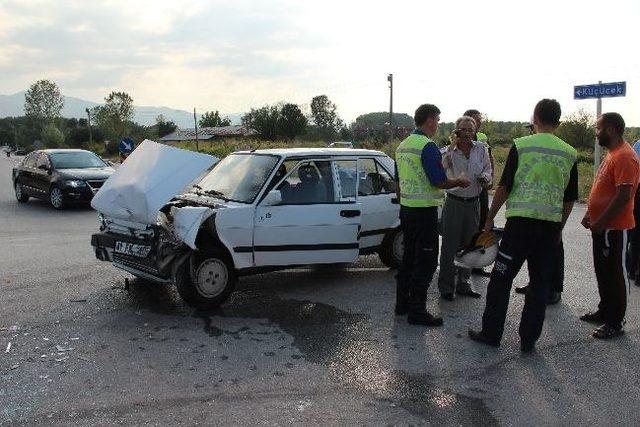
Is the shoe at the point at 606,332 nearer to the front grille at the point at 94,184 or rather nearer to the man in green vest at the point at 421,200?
the man in green vest at the point at 421,200

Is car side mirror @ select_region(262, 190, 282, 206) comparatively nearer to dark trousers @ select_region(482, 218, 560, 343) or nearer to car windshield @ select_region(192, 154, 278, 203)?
car windshield @ select_region(192, 154, 278, 203)

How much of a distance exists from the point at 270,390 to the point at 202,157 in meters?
2.70

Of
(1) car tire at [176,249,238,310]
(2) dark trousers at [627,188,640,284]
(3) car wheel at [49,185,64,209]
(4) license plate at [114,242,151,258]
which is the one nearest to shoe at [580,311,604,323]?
(2) dark trousers at [627,188,640,284]

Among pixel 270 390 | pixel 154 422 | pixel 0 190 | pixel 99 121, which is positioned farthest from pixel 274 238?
pixel 99 121

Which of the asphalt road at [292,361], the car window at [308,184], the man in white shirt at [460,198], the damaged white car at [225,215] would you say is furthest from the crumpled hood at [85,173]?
the man in white shirt at [460,198]

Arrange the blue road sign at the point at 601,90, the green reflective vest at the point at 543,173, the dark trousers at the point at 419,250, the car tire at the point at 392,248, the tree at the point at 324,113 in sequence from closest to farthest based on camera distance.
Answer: the green reflective vest at the point at 543,173, the dark trousers at the point at 419,250, the car tire at the point at 392,248, the blue road sign at the point at 601,90, the tree at the point at 324,113

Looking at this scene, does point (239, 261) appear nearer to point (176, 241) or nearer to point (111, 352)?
point (176, 241)

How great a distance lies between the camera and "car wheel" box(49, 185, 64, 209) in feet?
46.8

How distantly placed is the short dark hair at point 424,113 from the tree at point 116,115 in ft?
251

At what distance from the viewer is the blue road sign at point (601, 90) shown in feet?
42.2

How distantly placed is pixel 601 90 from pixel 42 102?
11959 cm

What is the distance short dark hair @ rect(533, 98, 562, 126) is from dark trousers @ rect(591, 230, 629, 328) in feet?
3.75

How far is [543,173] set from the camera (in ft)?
14.7

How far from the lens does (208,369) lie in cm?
432
